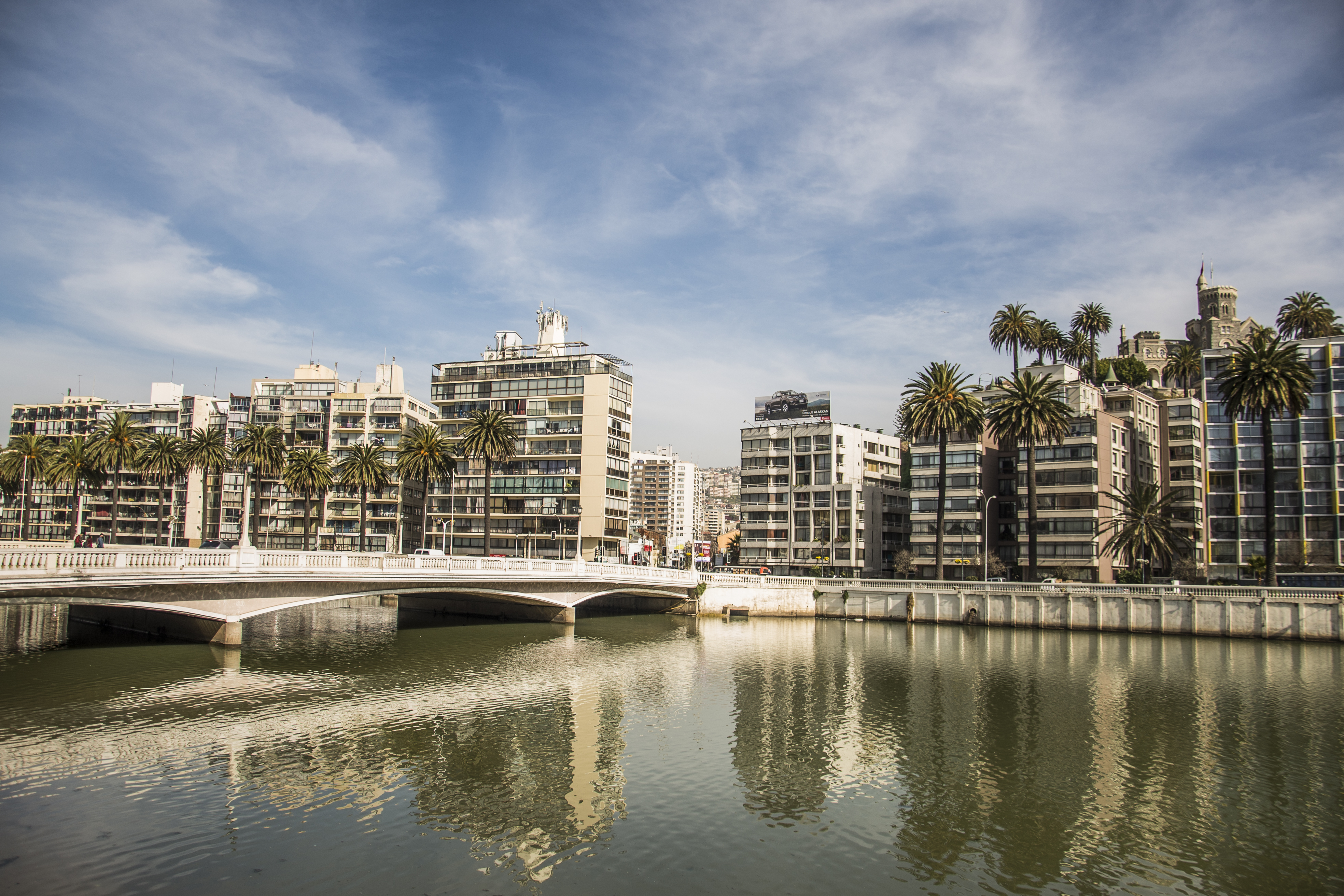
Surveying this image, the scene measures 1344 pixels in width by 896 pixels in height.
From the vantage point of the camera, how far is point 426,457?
111625 mm

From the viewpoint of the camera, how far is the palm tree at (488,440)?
108 meters

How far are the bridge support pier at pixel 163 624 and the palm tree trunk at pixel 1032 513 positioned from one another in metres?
82.0

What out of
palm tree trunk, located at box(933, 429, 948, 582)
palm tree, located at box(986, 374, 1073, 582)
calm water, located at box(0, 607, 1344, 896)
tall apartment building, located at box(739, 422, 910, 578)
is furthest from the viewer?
tall apartment building, located at box(739, 422, 910, 578)

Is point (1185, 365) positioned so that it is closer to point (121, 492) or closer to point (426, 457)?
point (426, 457)

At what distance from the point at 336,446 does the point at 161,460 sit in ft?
102

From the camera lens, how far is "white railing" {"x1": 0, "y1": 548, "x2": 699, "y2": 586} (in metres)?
39.7

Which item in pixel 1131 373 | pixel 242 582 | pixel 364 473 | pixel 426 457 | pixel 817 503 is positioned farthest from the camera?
pixel 1131 373

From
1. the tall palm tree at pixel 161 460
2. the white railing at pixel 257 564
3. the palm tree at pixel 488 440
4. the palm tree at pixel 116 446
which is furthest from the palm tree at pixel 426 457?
the white railing at pixel 257 564

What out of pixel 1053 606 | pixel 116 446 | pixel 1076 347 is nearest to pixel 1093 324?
pixel 1076 347

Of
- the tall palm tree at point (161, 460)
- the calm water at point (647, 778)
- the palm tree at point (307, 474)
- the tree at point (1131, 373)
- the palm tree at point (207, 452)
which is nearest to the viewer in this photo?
the calm water at point (647, 778)

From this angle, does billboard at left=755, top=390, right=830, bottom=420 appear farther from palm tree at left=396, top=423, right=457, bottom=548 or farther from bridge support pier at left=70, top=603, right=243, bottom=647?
bridge support pier at left=70, top=603, right=243, bottom=647

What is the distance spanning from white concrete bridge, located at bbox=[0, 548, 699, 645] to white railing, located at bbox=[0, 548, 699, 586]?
0.22 ft

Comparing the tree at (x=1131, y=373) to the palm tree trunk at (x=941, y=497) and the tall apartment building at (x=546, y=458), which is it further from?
the tall apartment building at (x=546, y=458)

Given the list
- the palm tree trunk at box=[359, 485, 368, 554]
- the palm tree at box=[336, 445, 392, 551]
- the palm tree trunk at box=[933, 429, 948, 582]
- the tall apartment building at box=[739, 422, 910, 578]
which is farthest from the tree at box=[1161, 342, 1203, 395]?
the palm tree trunk at box=[359, 485, 368, 554]
